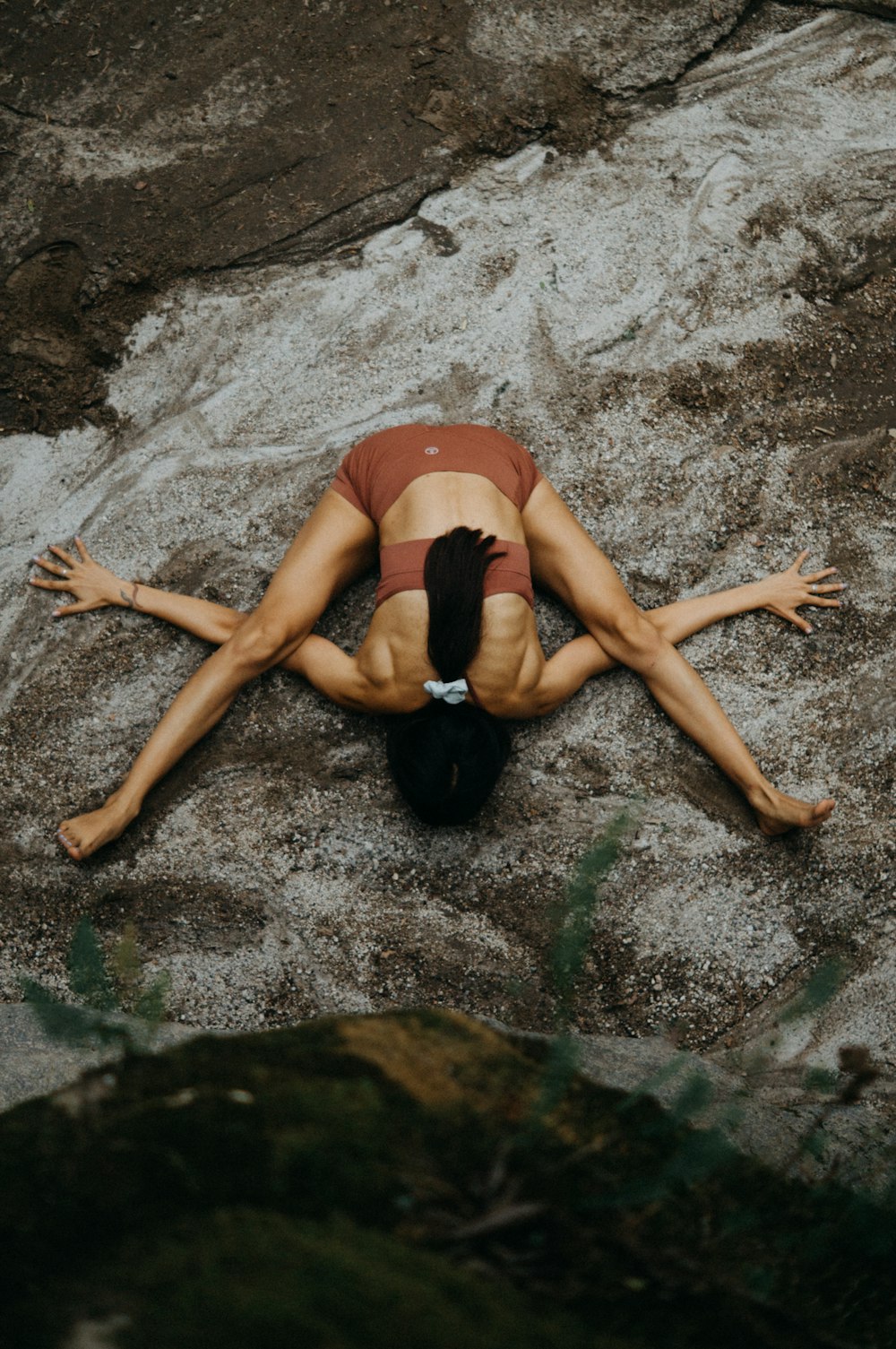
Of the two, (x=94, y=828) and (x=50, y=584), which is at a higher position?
(x=50, y=584)

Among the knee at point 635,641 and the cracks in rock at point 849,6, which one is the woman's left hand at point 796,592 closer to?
the knee at point 635,641

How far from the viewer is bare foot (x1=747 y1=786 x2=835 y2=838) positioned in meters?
2.80

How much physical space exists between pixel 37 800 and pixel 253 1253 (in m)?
1.99

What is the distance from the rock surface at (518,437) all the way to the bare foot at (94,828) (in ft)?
0.33

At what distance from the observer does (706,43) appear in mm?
3361

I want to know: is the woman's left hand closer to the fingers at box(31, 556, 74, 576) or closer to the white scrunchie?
the white scrunchie

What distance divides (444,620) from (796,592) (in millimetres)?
1205

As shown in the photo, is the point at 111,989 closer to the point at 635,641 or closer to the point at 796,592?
the point at 635,641

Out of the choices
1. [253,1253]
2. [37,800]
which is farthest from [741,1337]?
[37,800]

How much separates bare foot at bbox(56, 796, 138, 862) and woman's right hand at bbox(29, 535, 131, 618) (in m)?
0.62

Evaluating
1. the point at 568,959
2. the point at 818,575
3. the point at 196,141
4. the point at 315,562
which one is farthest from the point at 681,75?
the point at 568,959

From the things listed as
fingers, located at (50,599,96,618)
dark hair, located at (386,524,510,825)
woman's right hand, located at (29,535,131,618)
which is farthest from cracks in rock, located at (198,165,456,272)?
dark hair, located at (386,524,510,825)

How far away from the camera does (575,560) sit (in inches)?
114

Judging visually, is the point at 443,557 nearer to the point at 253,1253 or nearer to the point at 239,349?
the point at 239,349
